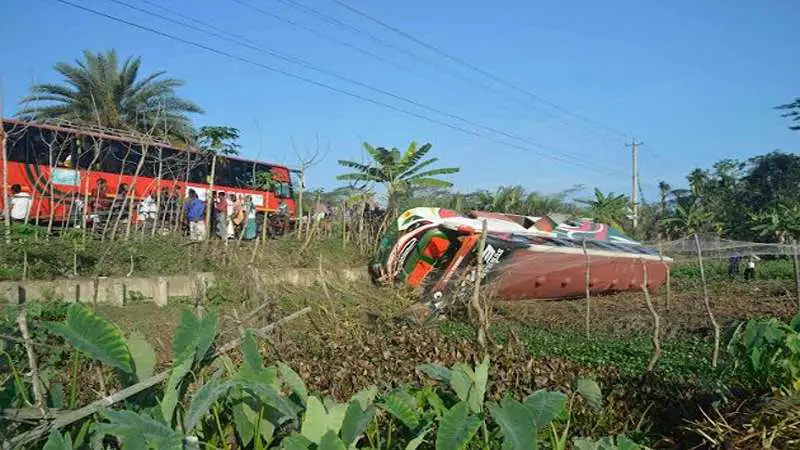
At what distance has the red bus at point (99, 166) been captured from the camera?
15.2 m

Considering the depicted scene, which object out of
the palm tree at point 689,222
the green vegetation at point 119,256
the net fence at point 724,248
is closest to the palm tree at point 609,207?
the palm tree at point 689,222

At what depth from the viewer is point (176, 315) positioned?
31.9 feet

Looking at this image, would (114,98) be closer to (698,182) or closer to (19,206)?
(19,206)

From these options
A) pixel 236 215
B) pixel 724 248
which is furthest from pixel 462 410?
Answer: pixel 724 248

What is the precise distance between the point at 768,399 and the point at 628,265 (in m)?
11.5

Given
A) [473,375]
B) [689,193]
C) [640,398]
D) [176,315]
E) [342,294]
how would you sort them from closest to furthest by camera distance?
[473,375]
[640,398]
[176,315]
[342,294]
[689,193]

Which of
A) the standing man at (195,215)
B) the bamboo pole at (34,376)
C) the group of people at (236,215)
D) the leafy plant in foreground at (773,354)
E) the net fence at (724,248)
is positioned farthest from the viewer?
the net fence at (724,248)

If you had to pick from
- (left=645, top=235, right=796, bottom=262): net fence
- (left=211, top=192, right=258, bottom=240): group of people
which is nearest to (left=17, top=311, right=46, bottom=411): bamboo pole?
(left=211, top=192, right=258, bottom=240): group of people

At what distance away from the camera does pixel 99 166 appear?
1880 cm

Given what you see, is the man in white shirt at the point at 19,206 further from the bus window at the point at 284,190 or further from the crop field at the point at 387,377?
the bus window at the point at 284,190

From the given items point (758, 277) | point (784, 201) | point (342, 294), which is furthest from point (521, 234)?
point (784, 201)

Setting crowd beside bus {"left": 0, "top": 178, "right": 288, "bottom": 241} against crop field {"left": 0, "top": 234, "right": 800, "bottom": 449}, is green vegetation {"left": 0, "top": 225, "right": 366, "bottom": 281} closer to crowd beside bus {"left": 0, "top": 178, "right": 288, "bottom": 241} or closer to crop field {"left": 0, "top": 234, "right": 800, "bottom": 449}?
crop field {"left": 0, "top": 234, "right": 800, "bottom": 449}

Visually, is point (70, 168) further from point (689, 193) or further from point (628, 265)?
point (689, 193)

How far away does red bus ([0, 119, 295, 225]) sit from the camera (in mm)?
15164
